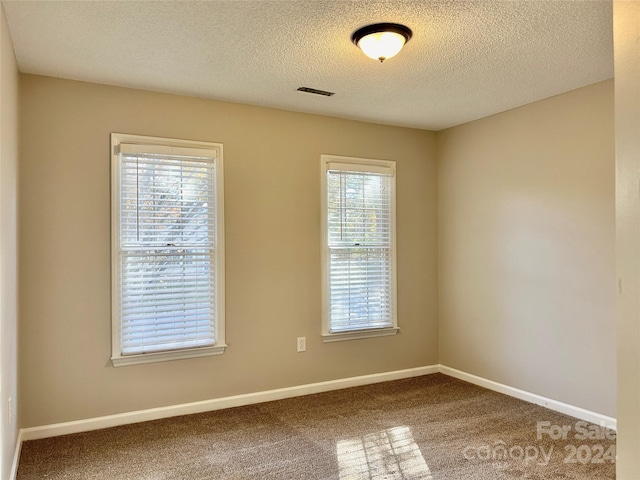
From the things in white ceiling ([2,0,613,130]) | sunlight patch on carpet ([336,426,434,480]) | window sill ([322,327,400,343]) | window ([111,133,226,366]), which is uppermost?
white ceiling ([2,0,613,130])

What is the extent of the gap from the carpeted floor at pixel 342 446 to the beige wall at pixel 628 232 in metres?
0.98

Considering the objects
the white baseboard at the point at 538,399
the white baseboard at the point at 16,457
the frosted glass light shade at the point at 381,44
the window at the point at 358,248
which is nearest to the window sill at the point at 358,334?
the window at the point at 358,248

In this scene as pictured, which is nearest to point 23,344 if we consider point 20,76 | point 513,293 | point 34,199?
point 34,199

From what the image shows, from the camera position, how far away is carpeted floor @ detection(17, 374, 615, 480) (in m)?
2.71

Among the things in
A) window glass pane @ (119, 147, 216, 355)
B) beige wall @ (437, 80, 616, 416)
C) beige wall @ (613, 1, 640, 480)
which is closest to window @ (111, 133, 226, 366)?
window glass pane @ (119, 147, 216, 355)

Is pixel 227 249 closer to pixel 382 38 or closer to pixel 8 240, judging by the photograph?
pixel 8 240

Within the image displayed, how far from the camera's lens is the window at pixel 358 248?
4.26 metres

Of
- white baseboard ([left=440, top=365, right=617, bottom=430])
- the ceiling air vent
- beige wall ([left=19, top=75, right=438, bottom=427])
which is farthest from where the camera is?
the ceiling air vent

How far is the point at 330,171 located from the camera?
4.27 metres

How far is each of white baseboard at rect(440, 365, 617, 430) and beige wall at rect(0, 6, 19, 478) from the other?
11.7ft

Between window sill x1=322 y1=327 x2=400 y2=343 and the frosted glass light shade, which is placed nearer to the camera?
the frosted glass light shade

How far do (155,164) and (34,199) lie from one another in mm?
818

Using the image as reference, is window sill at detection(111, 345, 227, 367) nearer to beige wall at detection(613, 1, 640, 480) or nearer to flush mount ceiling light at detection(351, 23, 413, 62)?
flush mount ceiling light at detection(351, 23, 413, 62)

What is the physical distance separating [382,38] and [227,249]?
79.2 inches
